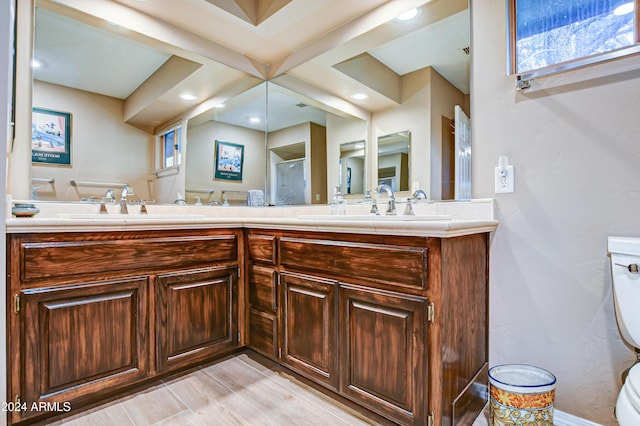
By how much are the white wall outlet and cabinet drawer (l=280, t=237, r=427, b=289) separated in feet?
2.01

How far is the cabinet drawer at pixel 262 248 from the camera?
5.90 feet

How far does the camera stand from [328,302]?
4.95 feet

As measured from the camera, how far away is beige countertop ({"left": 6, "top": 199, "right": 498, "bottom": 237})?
1.23 m

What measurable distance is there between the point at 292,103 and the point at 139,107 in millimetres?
1095

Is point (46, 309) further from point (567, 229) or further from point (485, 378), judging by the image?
point (567, 229)

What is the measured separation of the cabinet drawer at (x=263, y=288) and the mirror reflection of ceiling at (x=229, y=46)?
1.24m

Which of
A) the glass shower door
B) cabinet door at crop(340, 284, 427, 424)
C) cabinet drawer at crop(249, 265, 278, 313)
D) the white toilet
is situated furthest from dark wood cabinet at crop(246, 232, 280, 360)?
the white toilet

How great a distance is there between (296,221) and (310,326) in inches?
20.1

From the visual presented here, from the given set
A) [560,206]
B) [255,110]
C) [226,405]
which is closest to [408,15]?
[560,206]

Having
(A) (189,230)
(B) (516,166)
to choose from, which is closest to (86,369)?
(A) (189,230)

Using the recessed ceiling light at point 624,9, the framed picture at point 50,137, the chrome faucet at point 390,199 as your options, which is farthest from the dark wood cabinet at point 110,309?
the recessed ceiling light at point 624,9

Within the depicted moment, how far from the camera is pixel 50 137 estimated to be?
1812mm

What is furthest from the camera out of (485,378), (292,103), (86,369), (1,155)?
(292,103)

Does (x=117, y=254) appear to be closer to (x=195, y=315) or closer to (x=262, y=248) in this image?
(x=195, y=315)
